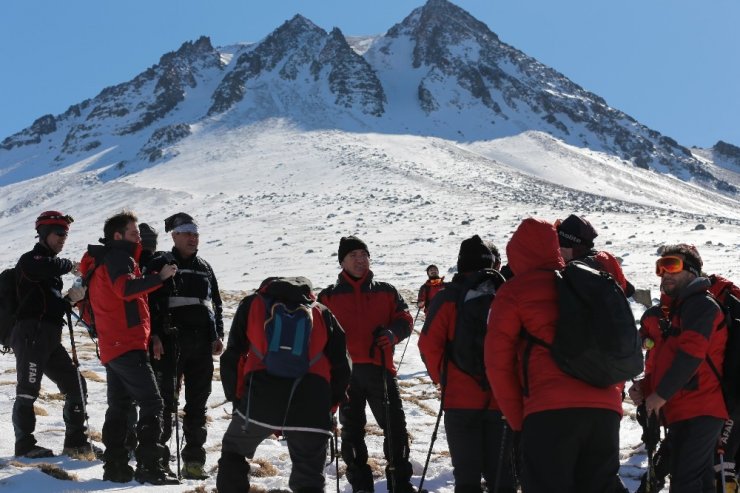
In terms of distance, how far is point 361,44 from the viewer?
535ft

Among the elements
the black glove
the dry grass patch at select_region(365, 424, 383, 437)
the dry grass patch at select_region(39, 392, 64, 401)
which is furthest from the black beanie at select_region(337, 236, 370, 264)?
the dry grass patch at select_region(39, 392, 64, 401)

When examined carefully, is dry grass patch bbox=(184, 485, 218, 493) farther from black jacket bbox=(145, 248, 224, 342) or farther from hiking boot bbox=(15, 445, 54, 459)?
hiking boot bbox=(15, 445, 54, 459)

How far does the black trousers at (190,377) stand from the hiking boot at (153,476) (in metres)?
0.54

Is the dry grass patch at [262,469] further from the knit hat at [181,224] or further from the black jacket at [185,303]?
the knit hat at [181,224]

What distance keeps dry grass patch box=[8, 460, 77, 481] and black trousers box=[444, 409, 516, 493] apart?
10.1 feet

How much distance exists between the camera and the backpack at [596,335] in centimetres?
342

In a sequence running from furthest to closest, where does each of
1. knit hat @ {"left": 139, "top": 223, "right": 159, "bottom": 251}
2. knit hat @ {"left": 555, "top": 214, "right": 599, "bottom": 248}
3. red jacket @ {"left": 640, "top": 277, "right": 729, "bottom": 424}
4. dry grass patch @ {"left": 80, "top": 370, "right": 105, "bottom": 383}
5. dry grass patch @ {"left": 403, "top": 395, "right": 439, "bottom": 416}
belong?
dry grass patch @ {"left": 80, "top": 370, "right": 105, "bottom": 383}, dry grass patch @ {"left": 403, "top": 395, "right": 439, "bottom": 416}, knit hat @ {"left": 139, "top": 223, "right": 159, "bottom": 251}, knit hat @ {"left": 555, "top": 214, "right": 599, "bottom": 248}, red jacket @ {"left": 640, "top": 277, "right": 729, "bottom": 424}

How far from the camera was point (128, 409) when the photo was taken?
19.2 ft

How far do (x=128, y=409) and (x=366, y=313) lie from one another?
223cm

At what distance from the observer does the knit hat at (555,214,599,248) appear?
5418 mm

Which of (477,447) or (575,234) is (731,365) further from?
(477,447)

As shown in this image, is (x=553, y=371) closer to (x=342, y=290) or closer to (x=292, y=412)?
(x=292, y=412)

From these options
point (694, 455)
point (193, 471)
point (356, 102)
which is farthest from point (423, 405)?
point (356, 102)

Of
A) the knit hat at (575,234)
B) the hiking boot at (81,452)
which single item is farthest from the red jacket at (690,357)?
the hiking boot at (81,452)
